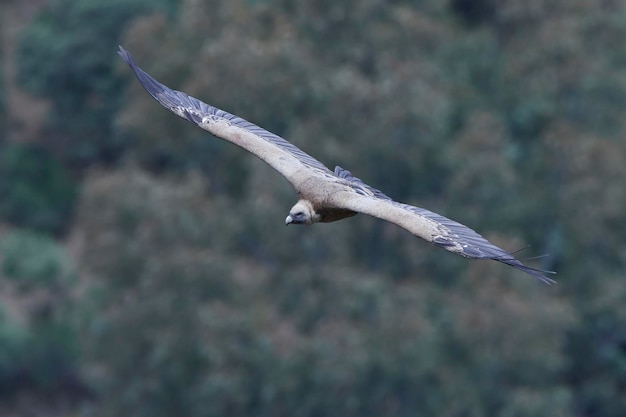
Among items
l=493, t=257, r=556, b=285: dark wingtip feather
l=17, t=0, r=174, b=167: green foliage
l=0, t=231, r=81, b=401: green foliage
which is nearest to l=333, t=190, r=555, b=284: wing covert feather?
l=493, t=257, r=556, b=285: dark wingtip feather

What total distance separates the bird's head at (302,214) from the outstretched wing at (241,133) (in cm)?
36

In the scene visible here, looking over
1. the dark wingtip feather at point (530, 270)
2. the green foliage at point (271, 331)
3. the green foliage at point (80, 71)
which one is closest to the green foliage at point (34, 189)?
the green foliage at point (80, 71)

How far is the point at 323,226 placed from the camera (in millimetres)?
32688

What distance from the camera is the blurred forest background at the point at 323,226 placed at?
3219 cm

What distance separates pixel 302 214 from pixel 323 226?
16.7 m

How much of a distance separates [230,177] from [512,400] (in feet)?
29.9

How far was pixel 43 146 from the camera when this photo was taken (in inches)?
1651

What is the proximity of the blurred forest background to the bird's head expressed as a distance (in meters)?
15.8

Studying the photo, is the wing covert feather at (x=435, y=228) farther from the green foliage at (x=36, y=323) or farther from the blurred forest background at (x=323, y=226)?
the green foliage at (x=36, y=323)

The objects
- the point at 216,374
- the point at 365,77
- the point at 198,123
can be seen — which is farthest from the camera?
the point at 365,77

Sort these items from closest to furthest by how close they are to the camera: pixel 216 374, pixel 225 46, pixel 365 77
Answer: pixel 216 374 < pixel 225 46 < pixel 365 77

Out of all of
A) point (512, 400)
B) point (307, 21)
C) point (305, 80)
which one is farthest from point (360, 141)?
point (512, 400)

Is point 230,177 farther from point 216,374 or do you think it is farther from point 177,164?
point 216,374

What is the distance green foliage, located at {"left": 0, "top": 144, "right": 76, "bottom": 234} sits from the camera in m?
40.1
